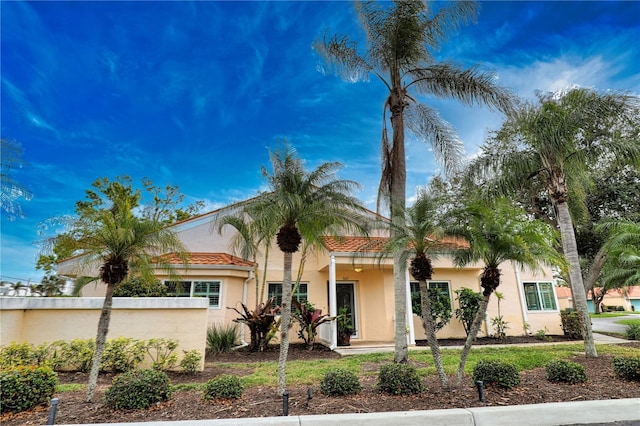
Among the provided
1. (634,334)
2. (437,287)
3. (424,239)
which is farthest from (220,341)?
(634,334)

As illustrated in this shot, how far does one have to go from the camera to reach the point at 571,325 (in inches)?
547

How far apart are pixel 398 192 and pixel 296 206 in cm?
398

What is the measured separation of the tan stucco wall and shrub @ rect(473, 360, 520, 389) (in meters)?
6.40

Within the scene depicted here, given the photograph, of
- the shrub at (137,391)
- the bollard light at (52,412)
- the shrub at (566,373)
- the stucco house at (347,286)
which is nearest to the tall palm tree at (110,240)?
the shrub at (137,391)

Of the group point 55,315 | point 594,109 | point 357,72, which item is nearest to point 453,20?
point 357,72

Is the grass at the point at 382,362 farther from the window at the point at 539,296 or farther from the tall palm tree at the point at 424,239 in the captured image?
the window at the point at 539,296

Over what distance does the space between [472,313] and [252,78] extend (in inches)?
548

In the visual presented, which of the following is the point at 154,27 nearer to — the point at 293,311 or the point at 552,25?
the point at 293,311

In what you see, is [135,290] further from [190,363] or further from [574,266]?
[574,266]

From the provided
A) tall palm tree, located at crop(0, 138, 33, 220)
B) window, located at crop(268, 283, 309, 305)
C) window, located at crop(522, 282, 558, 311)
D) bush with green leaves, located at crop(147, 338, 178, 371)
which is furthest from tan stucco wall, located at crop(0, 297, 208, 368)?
window, located at crop(522, 282, 558, 311)

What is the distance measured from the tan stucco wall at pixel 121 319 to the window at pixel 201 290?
4.43 m

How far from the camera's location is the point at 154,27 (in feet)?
33.3

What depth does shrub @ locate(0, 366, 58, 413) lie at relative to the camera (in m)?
4.78

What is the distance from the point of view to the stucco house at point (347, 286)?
12812 millimetres
